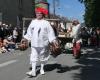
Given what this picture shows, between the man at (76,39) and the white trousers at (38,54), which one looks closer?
the white trousers at (38,54)

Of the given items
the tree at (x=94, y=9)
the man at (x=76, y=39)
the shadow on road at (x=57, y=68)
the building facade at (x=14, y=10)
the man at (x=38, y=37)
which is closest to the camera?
the man at (x=38, y=37)

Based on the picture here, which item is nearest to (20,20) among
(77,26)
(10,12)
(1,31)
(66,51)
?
(10,12)

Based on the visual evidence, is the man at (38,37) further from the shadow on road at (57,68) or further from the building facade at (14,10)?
the building facade at (14,10)

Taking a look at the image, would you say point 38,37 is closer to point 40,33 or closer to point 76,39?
point 40,33

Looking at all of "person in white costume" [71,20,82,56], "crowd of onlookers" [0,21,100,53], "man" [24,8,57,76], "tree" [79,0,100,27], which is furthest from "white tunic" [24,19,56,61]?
"tree" [79,0,100,27]

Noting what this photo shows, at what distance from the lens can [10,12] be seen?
5456cm

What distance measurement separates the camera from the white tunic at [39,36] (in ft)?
45.9

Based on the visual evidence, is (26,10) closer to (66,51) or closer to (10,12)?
(10,12)

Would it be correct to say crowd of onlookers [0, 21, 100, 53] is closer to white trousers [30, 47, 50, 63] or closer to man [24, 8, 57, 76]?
white trousers [30, 47, 50, 63]

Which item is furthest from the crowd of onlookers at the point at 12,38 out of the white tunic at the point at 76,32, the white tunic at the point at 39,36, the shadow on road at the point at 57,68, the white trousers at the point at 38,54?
the white tunic at the point at 39,36

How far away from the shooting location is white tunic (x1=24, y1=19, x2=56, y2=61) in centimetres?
1398

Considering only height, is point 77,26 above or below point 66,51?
above

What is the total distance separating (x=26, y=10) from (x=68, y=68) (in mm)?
49495

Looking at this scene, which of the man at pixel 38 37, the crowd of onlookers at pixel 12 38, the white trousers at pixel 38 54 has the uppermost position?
the man at pixel 38 37
